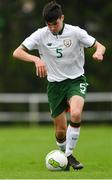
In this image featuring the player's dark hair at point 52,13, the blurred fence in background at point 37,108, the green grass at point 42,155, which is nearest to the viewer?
the green grass at point 42,155

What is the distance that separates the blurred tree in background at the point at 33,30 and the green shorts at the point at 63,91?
18884mm

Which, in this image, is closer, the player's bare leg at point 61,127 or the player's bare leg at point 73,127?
the player's bare leg at point 73,127

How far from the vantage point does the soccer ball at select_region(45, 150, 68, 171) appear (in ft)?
40.6

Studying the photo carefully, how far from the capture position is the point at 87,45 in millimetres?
12836

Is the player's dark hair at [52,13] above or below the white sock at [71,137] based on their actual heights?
above

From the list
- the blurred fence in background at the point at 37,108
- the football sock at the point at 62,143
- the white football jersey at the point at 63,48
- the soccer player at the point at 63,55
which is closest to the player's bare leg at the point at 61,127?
the football sock at the point at 62,143

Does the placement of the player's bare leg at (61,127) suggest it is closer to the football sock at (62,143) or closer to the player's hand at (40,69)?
the football sock at (62,143)

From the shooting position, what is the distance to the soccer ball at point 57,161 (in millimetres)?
12383

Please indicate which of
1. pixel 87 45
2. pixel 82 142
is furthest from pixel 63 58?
pixel 82 142

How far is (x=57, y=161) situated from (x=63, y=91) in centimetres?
114

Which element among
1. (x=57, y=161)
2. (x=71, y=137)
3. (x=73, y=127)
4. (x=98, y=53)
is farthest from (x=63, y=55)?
(x=57, y=161)

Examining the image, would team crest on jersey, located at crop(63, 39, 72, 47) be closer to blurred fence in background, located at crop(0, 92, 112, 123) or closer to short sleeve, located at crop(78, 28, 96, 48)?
short sleeve, located at crop(78, 28, 96, 48)

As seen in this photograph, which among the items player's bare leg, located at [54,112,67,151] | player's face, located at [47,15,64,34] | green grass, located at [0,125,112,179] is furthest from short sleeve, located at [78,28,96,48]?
green grass, located at [0,125,112,179]

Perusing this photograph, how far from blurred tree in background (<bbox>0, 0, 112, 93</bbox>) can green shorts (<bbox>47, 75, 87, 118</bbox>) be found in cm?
1888
